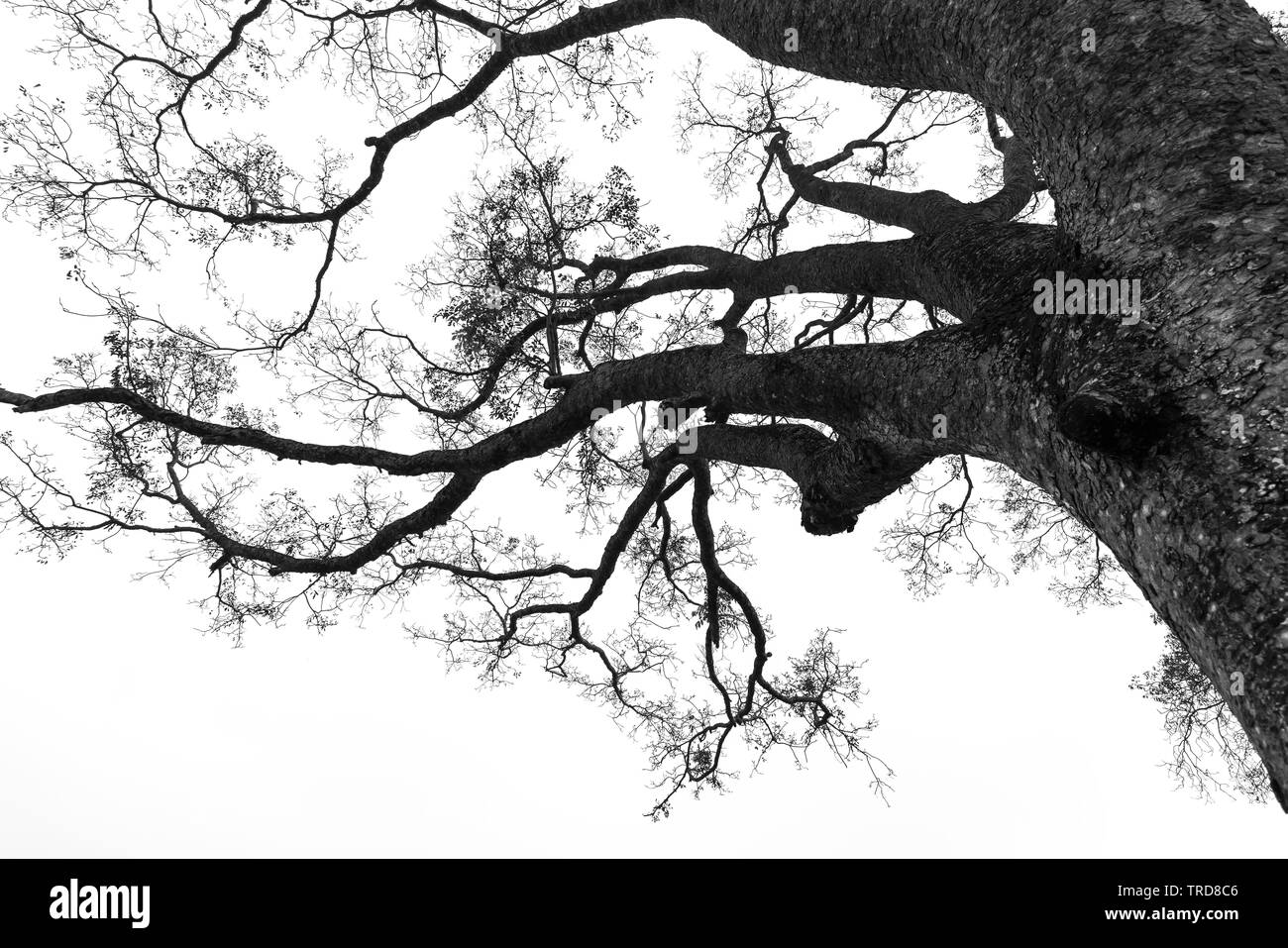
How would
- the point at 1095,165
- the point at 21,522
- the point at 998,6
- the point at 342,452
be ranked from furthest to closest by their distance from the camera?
the point at 21,522 → the point at 342,452 → the point at 998,6 → the point at 1095,165

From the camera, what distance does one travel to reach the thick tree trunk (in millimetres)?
1472

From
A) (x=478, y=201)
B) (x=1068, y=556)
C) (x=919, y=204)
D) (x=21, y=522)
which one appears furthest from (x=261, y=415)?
(x=1068, y=556)

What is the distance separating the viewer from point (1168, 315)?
178 centimetres

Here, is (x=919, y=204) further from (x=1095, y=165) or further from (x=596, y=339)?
(x=596, y=339)

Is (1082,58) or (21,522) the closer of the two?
(1082,58)

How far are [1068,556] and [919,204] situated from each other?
456 cm

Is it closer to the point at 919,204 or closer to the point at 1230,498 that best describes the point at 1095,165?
the point at 1230,498

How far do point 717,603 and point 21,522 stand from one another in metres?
6.36

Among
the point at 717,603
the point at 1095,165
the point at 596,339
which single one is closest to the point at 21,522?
the point at 596,339

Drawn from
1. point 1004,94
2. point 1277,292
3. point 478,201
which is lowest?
point 1277,292

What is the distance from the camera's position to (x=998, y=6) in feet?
8.96

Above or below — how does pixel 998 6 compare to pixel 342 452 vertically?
above

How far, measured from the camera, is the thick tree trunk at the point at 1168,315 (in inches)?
57.9

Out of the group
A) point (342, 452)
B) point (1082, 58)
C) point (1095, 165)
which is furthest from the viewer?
point (342, 452)
